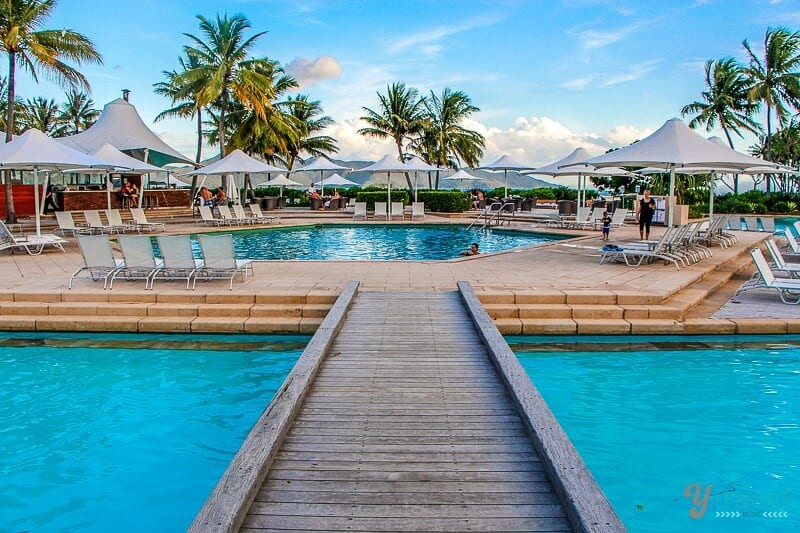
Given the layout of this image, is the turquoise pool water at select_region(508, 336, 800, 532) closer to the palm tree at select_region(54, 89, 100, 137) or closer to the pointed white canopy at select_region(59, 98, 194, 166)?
the pointed white canopy at select_region(59, 98, 194, 166)

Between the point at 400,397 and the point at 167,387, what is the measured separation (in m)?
2.99

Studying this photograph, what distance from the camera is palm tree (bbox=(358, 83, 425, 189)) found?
40.8 metres

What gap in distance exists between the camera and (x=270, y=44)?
99.9ft

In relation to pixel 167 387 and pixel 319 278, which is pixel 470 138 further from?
pixel 167 387

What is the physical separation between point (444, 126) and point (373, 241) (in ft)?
83.0

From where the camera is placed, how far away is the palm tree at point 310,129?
4181cm

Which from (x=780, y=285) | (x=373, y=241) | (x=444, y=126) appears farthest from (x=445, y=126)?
A: (x=780, y=285)

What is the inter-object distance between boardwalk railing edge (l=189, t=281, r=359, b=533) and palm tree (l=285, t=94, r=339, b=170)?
123 feet

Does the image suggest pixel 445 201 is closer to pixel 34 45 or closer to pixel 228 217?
pixel 228 217

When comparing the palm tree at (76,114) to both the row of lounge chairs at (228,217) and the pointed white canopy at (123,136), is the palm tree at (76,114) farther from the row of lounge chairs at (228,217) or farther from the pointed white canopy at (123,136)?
the row of lounge chairs at (228,217)

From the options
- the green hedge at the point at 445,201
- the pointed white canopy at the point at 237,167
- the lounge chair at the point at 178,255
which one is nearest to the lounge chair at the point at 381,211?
the pointed white canopy at the point at 237,167

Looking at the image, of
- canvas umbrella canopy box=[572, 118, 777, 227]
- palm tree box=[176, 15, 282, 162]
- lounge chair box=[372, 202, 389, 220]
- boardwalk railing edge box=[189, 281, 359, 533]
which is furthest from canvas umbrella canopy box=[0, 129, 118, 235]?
palm tree box=[176, 15, 282, 162]

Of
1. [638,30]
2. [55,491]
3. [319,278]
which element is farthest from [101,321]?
[638,30]

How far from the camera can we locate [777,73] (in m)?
35.1
